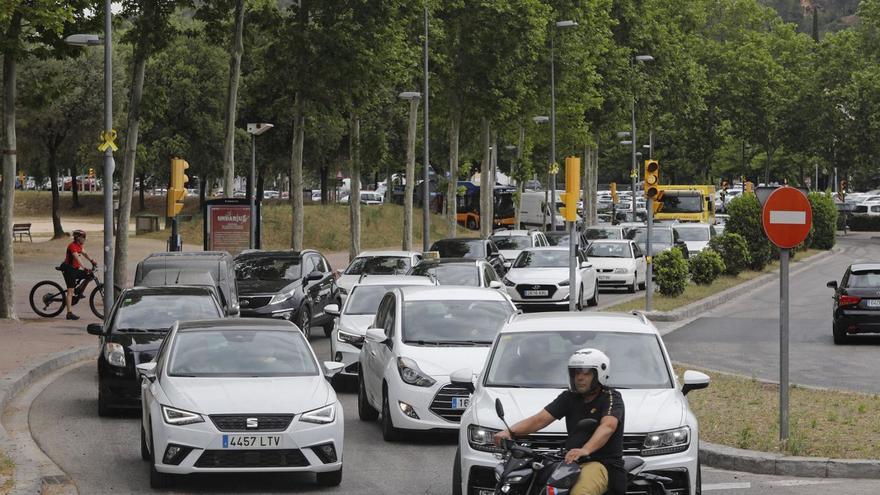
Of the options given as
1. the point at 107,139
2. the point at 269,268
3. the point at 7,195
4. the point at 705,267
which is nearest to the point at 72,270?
the point at 7,195

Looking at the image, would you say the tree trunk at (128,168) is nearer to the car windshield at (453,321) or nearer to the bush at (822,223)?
the car windshield at (453,321)

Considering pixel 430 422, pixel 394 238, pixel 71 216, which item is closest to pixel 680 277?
pixel 430 422

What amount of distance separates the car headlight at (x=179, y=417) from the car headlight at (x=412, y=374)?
307cm

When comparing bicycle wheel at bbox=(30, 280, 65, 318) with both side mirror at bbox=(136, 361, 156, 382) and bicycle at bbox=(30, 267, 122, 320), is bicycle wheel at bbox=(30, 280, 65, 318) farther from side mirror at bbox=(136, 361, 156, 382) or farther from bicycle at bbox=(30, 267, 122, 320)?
side mirror at bbox=(136, 361, 156, 382)

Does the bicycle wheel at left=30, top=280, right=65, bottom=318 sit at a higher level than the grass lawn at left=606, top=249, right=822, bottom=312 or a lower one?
higher

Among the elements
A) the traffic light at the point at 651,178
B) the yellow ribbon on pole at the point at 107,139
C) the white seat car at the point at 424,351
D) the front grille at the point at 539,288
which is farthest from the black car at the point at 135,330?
the front grille at the point at 539,288

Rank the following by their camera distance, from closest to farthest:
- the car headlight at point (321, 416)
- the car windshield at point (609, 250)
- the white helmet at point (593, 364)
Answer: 1. the white helmet at point (593, 364)
2. the car headlight at point (321, 416)
3. the car windshield at point (609, 250)

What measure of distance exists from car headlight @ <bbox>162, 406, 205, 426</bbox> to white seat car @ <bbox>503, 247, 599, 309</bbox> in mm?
22285

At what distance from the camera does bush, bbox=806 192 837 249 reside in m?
67.2

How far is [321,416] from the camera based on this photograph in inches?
471

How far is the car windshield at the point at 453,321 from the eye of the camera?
1542 cm

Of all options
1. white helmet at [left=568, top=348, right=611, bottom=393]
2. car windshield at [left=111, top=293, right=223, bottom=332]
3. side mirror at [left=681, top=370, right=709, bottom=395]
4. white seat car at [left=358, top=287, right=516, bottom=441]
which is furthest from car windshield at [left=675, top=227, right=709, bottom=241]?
white helmet at [left=568, top=348, right=611, bottom=393]

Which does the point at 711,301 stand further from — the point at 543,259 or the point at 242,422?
the point at 242,422

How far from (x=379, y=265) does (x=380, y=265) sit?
0.03 metres
